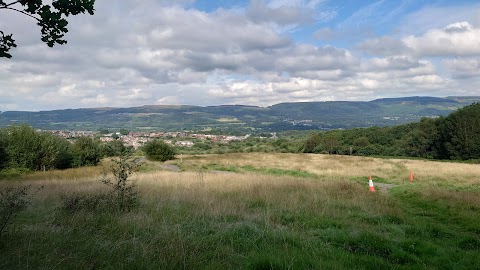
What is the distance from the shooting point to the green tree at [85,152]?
36562 mm

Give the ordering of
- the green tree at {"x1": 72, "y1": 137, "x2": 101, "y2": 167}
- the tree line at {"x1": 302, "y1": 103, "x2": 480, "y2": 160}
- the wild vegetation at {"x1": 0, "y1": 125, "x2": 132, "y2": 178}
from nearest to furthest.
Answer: the wild vegetation at {"x1": 0, "y1": 125, "x2": 132, "y2": 178} < the green tree at {"x1": 72, "y1": 137, "x2": 101, "y2": 167} < the tree line at {"x1": 302, "y1": 103, "x2": 480, "y2": 160}

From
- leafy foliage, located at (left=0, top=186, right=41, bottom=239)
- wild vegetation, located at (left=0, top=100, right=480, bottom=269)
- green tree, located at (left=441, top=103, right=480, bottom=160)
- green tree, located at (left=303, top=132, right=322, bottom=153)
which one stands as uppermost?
leafy foliage, located at (left=0, top=186, right=41, bottom=239)

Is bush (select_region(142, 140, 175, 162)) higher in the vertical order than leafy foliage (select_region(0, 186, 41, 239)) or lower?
lower

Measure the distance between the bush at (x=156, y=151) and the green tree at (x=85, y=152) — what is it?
32.1 feet

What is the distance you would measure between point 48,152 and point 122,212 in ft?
92.8

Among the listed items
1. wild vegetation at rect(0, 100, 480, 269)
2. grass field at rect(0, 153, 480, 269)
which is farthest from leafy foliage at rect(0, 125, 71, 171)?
wild vegetation at rect(0, 100, 480, 269)

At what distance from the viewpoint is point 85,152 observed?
3731 centimetres

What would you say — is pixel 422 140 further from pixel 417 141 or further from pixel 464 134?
pixel 464 134

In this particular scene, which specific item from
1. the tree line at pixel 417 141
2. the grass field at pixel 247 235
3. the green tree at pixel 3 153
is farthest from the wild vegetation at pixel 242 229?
the tree line at pixel 417 141

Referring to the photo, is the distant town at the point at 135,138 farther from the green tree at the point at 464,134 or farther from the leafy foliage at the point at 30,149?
the green tree at the point at 464,134

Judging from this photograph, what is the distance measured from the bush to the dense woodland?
1.07ft

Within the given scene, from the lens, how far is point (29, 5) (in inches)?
155

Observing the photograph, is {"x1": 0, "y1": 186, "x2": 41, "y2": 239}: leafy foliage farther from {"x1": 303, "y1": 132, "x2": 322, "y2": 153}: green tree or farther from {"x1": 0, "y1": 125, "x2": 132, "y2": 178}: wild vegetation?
{"x1": 303, "y1": 132, "x2": 322, "y2": 153}: green tree

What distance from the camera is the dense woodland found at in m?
30.7
